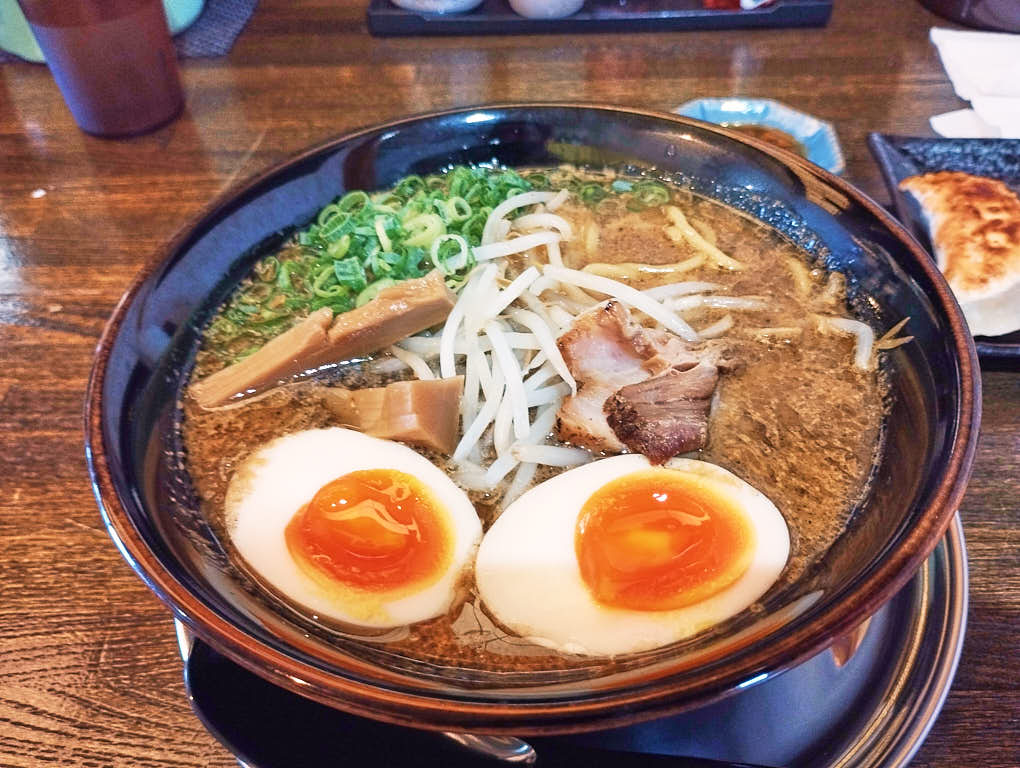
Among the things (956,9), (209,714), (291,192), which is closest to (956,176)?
(956,9)

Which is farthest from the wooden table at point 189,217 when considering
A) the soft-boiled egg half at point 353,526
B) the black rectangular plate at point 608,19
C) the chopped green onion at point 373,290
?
the chopped green onion at point 373,290

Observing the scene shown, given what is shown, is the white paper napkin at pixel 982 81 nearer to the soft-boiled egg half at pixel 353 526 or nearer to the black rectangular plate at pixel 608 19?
the black rectangular plate at pixel 608 19

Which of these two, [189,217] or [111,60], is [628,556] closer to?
[189,217]

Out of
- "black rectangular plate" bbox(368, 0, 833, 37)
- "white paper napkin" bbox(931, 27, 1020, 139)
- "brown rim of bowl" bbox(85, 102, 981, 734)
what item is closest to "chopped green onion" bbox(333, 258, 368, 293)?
"brown rim of bowl" bbox(85, 102, 981, 734)

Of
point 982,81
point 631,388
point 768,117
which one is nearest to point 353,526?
point 631,388

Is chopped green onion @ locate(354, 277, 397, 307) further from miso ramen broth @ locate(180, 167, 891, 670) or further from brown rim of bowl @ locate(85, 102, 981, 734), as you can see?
brown rim of bowl @ locate(85, 102, 981, 734)

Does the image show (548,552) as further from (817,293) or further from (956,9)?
(956,9)
